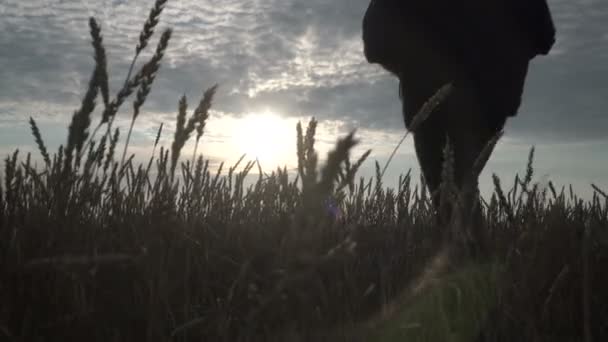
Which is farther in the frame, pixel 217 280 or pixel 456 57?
pixel 456 57

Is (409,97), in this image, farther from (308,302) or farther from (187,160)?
(308,302)

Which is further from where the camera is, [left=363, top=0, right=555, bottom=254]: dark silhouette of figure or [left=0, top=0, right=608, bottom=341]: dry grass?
[left=363, top=0, right=555, bottom=254]: dark silhouette of figure

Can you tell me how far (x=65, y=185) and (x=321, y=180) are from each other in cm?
110

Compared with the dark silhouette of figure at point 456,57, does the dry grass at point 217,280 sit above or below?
below

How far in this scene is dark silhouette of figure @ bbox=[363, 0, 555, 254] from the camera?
370cm

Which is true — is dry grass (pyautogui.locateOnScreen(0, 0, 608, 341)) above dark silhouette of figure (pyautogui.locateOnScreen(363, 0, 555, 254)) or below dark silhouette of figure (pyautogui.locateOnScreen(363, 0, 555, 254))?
below

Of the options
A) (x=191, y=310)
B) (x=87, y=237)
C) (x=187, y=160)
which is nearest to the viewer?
(x=191, y=310)

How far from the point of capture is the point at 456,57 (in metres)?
Result: 3.73

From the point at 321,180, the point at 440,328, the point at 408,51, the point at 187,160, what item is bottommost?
the point at 440,328

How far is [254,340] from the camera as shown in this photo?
1378 mm

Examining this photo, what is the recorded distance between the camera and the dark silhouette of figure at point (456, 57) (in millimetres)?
3699

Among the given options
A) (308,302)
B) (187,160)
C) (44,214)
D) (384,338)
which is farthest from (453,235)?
(187,160)

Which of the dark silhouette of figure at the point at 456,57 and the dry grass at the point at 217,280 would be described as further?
the dark silhouette of figure at the point at 456,57

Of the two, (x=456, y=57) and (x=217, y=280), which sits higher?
(x=456, y=57)
